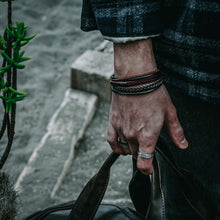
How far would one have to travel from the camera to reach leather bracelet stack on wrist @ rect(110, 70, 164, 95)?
2.38ft

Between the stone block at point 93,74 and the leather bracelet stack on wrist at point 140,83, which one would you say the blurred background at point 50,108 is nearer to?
the stone block at point 93,74

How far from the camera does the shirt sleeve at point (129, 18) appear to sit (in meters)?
0.71

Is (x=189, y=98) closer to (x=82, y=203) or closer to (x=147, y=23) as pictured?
(x=147, y=23)

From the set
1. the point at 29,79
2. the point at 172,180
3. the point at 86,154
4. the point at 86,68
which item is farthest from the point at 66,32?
the point at 172,180

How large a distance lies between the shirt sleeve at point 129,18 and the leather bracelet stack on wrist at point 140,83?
0.31 ft

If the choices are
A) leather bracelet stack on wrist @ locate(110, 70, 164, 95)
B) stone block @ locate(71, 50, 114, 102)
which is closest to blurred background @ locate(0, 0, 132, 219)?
stone block @ locate(71, 50, 114, 102)

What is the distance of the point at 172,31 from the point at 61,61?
2220 mm

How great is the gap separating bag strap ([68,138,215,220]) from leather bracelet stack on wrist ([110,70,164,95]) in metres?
0.19

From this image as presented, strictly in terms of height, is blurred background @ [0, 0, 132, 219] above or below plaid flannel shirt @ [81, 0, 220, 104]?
below

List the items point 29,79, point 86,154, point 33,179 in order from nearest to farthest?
point 33,179 → point 86,154 → point 29,79

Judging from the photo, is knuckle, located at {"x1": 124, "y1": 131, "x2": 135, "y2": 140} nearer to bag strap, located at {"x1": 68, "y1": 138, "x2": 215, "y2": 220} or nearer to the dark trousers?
bag strap, located at {"x1": 68, "y1": 138, "x2": 215, "y2": 220}

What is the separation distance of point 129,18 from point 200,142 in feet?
1.44

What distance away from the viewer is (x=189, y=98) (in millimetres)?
867

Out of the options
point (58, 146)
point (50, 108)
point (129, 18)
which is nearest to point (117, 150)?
point (129, 18)
